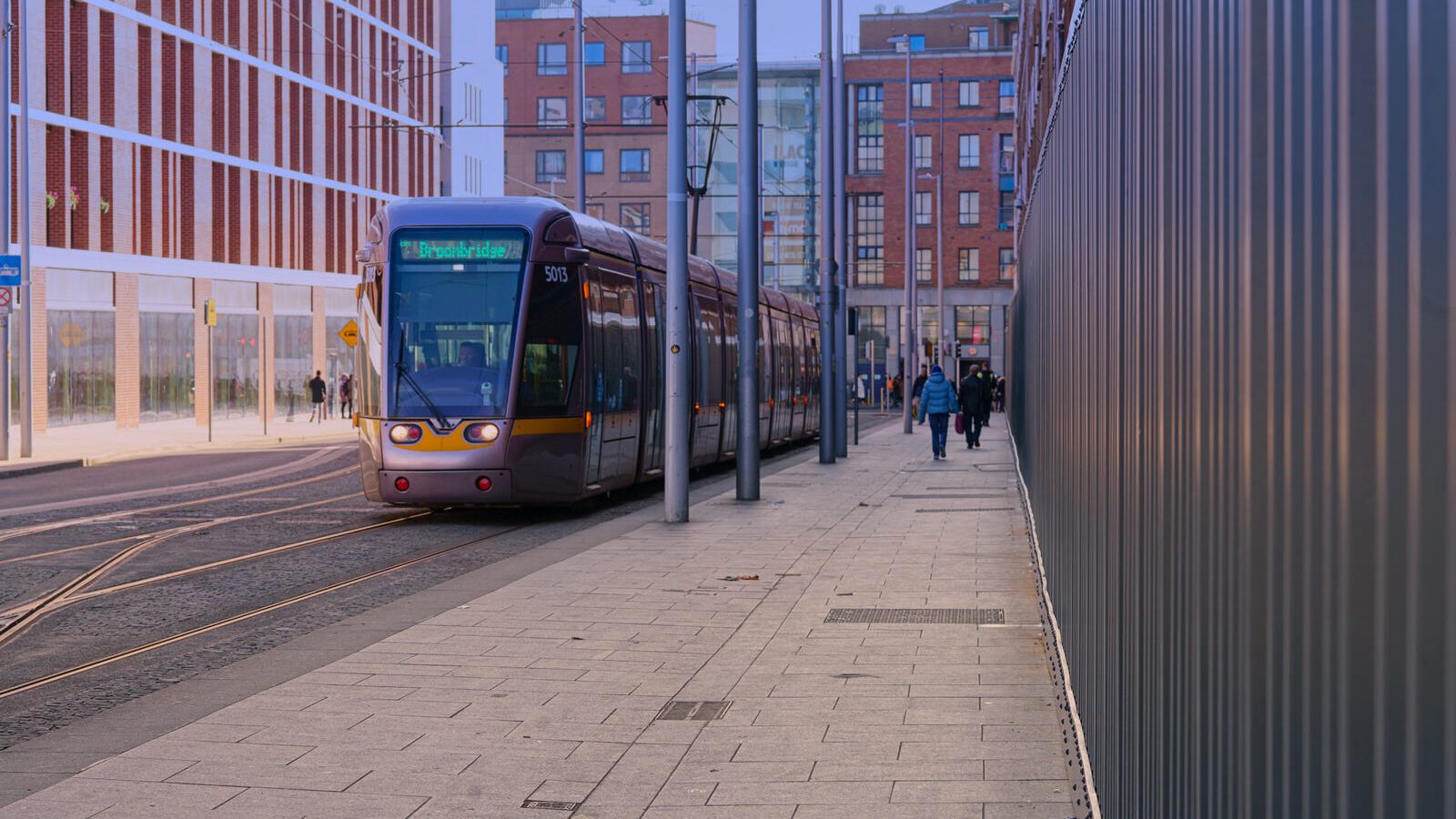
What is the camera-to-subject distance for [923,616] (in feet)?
34.8

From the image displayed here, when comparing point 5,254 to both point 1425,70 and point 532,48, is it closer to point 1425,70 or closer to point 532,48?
point 1425,70

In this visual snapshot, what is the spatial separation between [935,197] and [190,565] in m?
75.0

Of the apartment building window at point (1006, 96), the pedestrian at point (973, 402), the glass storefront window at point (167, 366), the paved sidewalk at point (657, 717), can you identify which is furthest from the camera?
the apartment building window at point (1006, 96)

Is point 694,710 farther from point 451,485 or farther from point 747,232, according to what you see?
point 747,232

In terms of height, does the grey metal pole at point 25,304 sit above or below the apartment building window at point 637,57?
below

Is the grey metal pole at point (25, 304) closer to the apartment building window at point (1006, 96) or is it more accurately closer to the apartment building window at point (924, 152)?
the apartment building window at point (924, 152)

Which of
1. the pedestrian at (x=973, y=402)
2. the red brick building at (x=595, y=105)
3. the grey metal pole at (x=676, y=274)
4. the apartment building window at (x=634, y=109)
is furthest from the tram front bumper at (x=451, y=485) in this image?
the apartment building window at (x=634, y=109)

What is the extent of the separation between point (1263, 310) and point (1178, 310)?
974mm

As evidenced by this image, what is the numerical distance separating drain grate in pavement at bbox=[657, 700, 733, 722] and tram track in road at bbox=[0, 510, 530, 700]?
3090 mm

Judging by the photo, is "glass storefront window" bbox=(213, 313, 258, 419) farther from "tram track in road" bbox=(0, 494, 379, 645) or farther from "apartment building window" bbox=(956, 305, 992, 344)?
"apartment building window" bbox=(956, 305, 992, 344)

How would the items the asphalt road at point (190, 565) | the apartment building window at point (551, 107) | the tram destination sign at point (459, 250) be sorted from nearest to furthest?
1. the asphalt road at point (190, 565)
2. the tram destination sign at point (459, 250)
3. the apartment building window at point (551, 107)

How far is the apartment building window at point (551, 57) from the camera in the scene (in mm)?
95250

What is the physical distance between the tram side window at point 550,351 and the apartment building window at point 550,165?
2951 inches

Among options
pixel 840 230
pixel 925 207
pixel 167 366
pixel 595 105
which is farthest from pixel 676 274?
pixel 595 105
